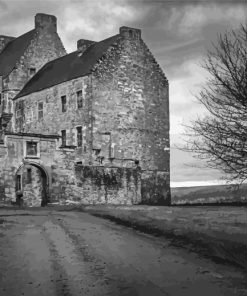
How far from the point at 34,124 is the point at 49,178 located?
1316cm

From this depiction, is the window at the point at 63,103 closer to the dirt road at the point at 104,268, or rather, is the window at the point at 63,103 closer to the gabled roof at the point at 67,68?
the gabled roof at the point at 67,68

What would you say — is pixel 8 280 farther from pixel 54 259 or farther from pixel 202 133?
pixel 202 133

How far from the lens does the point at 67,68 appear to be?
142 feet

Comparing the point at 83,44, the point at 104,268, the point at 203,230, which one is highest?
the point at 83,44

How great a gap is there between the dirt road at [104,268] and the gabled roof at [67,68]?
85.5 feet

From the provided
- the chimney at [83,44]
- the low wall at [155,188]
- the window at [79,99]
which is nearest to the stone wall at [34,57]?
the chimney at [83,44]

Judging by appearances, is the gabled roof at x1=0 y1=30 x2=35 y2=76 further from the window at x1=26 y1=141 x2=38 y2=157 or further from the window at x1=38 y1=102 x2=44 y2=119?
the window at x1=26 y1=141 x2=38 y2=157

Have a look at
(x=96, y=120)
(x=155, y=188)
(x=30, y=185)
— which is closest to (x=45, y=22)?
(x=96, y=120)

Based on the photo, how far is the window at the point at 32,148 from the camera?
104 feet

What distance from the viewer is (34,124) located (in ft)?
145

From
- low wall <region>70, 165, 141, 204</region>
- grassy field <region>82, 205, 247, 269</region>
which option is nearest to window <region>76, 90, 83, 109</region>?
low wall <region>70, 165, 141, 204</region>

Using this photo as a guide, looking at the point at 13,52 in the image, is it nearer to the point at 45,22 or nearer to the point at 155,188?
the point at 45,22

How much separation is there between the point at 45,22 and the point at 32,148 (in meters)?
22.0

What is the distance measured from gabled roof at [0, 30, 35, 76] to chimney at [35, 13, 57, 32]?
1.02m
